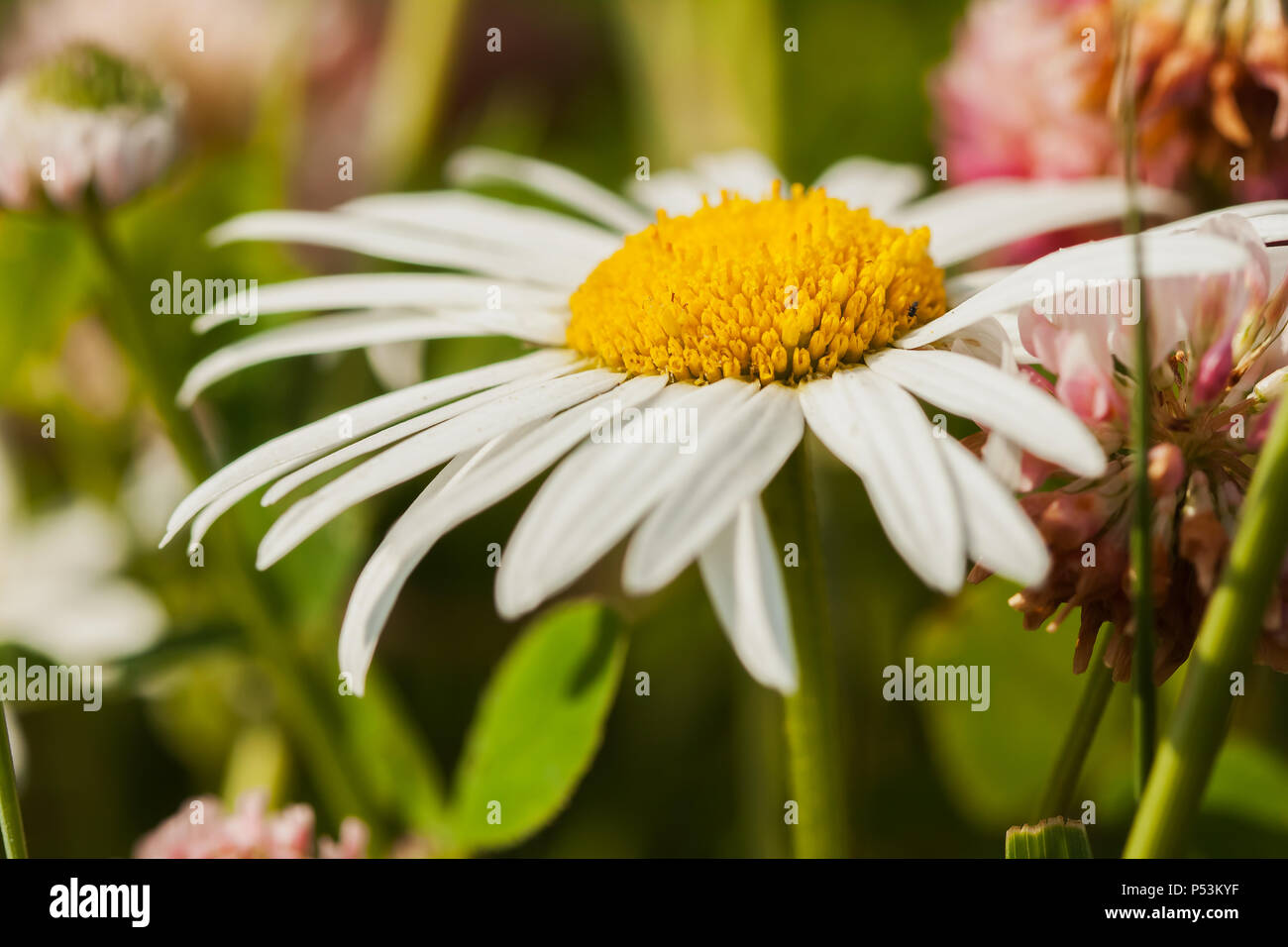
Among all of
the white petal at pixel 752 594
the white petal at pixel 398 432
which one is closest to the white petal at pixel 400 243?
the white petal at pixel 398 432

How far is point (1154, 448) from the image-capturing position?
310mm

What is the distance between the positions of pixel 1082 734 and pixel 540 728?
0.22 metres

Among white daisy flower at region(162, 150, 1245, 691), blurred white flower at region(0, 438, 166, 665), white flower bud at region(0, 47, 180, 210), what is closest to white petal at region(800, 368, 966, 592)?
white daisy flower at region(162, 150, 1245, 691)

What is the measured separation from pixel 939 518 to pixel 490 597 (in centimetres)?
59

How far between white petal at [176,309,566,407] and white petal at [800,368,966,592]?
13 cm

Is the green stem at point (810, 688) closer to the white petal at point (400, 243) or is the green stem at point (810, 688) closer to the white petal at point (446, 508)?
the white petal at point (446, 508)

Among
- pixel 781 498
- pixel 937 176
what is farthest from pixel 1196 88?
pixel 781 498

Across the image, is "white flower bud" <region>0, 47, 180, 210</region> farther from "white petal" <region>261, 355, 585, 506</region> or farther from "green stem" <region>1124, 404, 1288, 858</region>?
"green stem" <region>1124, 404, 1288, 858</region>

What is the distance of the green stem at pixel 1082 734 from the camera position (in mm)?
320

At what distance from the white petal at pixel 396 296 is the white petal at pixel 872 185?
0.53ft

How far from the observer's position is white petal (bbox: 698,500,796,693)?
28 centimetres

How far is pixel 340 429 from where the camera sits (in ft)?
1.26
